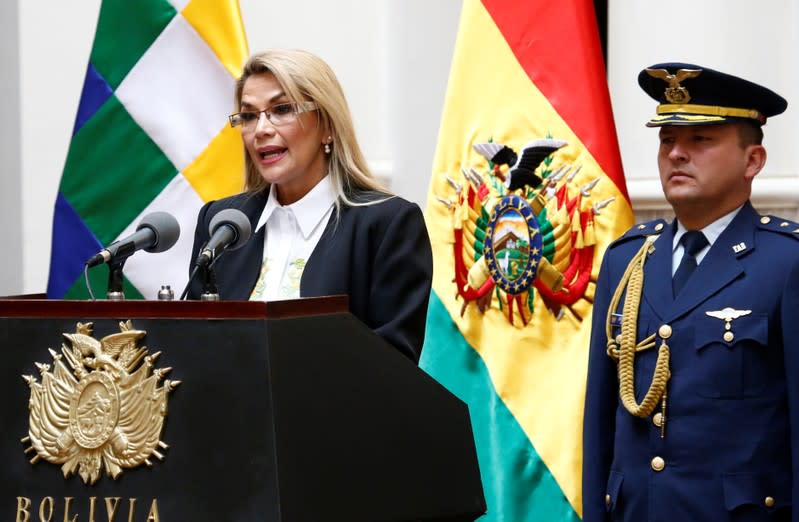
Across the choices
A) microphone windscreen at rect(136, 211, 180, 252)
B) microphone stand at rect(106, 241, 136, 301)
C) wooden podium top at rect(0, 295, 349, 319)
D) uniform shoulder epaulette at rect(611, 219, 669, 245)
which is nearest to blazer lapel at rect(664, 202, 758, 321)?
uniform shoulder epaulette at rect(611, 219, 669, 245)

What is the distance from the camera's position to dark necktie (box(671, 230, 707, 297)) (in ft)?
9.96

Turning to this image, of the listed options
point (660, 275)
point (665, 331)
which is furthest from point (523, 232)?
point (665, 331)

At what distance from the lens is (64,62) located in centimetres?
570

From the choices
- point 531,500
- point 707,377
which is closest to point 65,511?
point 707,377

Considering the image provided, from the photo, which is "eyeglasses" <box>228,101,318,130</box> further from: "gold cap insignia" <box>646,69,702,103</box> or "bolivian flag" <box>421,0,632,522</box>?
"bolivian flag" <box>421,0,632,522</box>

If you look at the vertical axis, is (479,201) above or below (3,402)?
above

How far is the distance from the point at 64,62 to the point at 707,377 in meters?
3.70

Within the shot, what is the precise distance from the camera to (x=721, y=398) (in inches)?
112

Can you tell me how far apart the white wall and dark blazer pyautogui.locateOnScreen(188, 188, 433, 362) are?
1.79 meters

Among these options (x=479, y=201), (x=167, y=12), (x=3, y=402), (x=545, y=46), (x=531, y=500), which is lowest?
(x=531, y=500)

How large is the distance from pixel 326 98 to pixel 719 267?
3.14 ft

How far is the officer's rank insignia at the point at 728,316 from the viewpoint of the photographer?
2873mm

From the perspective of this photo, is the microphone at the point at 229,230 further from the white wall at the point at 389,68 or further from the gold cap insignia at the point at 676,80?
the white wall at the point at 389,68

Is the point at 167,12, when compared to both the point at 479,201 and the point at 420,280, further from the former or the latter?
the point at 420,280
